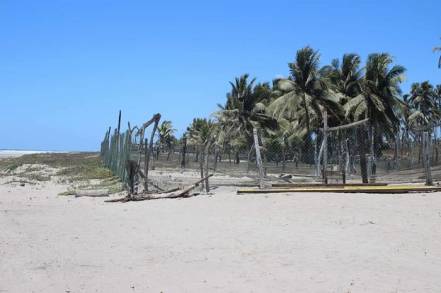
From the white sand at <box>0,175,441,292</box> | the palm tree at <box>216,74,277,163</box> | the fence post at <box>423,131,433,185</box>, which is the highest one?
the palm tree at <box>216,74,277,163</box>

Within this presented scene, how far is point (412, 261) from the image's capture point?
8148mm

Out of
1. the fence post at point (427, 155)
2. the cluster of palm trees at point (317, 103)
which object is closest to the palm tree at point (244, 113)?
the cluster of palm trees at point (317, 103)

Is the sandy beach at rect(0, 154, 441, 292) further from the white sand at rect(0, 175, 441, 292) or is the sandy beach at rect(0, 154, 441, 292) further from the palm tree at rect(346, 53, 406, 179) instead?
the palm tree at rect(346, 53, 406, 179)

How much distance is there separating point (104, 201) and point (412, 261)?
1127 cm

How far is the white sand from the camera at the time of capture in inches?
282

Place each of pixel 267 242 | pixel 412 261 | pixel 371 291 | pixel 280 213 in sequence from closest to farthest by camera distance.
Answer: pixel 371 291, pixel 412 261, pixel 267 242, pixel 280 213

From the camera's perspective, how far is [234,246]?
9.41 m

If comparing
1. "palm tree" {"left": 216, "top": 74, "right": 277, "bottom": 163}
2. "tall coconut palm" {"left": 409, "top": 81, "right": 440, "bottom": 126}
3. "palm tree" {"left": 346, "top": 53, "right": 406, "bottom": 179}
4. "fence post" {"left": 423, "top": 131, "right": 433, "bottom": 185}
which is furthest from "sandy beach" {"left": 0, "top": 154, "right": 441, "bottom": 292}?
"tall coconut palm" {"left": 409, "top": 81, "right": 440, "bottom": 126}

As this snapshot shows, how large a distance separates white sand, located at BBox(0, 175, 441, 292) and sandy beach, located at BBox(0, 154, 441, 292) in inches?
0.6

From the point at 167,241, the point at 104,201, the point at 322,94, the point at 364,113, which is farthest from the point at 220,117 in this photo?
the point at 167,241

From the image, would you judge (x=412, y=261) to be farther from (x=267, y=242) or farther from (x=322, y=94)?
(x=322, y=94)

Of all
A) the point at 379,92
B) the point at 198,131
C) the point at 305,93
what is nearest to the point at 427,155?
the point at 379,92

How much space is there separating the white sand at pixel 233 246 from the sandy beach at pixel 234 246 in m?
0.02

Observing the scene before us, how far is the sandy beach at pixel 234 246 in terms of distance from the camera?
716cm
